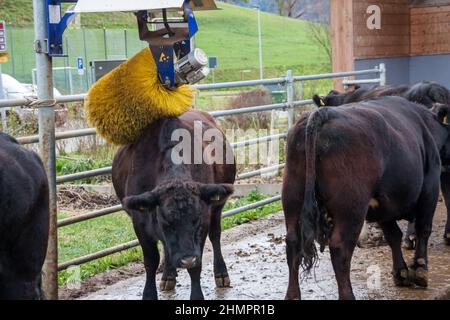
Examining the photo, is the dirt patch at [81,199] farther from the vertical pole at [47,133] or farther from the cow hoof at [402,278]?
the cow hoof at [402,278]

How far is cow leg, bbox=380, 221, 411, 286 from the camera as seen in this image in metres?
6.84

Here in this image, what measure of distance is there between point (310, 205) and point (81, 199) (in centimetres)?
581

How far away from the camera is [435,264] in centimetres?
760

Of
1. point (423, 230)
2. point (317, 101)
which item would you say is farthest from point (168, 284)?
point (317, 101)

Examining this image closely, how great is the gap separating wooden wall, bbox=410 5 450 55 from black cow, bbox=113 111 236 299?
27.3 ft

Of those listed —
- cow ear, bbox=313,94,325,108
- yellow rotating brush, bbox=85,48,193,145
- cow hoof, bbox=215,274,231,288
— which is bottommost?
cow hoof, bbox=215,274,231,288

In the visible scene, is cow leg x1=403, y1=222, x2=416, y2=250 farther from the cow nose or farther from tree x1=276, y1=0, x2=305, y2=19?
tree x1=276, y1=0, x2=305, y2=19

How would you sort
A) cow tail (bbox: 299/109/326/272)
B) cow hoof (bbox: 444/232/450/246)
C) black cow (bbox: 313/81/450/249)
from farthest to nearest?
black cow (bbox: 313/81/450/249) < cow hoof (bbox: 444/232/450/246) < cow tail (bbox: 299/109/326/272)

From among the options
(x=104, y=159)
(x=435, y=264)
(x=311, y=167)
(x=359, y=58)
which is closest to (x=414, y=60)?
(x=359, y=58)

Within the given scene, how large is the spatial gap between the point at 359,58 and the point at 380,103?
6260mm

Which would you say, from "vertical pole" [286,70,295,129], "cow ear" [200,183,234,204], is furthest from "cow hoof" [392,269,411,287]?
"vertical pole" [286,70,295,129]

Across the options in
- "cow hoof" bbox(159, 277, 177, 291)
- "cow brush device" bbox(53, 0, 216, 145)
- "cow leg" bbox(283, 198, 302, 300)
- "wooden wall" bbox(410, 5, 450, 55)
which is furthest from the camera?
"wooden wall" bbox(410, 5, 450, 55)

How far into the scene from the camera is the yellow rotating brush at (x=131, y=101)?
6.31m

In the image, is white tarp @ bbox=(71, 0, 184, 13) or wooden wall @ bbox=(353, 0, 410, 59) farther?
wooden wall @ bbox=(353, 0, 410, 59)
